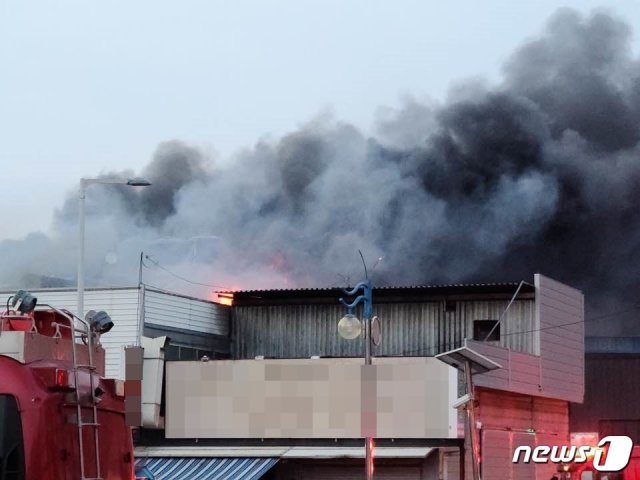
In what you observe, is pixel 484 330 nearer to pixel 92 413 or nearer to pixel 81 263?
pixel 81 263

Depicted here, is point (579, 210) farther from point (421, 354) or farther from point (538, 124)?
point (421, 354)

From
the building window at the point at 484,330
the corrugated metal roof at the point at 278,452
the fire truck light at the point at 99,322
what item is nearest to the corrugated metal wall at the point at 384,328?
the building window at the point at 484,330

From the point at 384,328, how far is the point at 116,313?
847 centimetres

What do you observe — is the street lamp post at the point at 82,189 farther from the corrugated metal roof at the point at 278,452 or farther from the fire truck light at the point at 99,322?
the fire truck light at the point at 99,322

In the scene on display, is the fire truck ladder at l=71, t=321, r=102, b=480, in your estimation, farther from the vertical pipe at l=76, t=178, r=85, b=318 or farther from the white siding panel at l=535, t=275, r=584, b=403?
the white siding panel at l=535, t=275, r=584, b=403

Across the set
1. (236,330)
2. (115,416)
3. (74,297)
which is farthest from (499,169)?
(115,416)

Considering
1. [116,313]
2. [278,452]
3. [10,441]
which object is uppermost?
[116,313]

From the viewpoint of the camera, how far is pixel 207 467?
35062mm

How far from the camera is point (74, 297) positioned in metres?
37.9

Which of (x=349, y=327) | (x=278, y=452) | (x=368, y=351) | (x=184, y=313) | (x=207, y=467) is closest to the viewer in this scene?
(x=349, y=327)

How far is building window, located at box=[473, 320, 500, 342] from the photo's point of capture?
39.7 meters

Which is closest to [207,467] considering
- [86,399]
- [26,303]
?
[86,399]

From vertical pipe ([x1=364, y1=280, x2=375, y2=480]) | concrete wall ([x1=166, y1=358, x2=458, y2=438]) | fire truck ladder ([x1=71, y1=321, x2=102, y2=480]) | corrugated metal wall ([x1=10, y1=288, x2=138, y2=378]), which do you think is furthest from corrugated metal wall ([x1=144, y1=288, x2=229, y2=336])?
fire truck ladder ([x1=71, y1=321, x2=102, y2=480])

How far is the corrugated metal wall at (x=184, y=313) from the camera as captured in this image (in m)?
37.8
